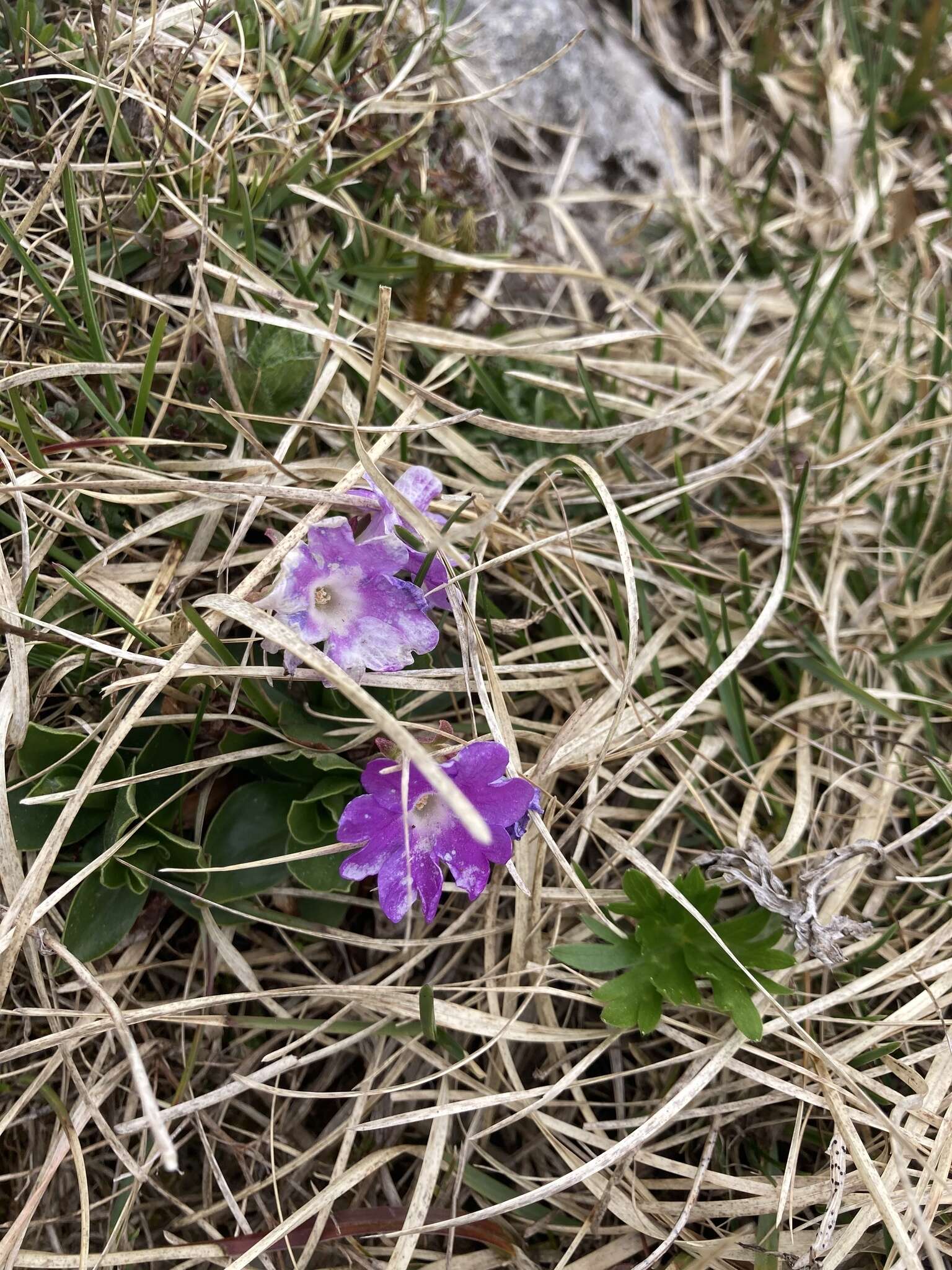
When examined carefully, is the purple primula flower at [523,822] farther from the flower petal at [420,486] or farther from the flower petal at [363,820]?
the flower petal at [420,486]

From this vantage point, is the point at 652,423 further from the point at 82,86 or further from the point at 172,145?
the point at 82,86

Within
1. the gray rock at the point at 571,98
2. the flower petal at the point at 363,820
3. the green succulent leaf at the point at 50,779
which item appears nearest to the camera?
the flower petal at the point at 363,820

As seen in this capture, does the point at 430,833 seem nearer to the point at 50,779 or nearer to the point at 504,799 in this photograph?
the point at 504,799

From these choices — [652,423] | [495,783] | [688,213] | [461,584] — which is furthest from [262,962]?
[688,213]

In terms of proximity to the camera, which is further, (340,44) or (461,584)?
(340,44)

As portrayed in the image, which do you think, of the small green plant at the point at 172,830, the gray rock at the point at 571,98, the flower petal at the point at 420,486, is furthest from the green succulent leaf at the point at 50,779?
the gray rock at the point at 571,98

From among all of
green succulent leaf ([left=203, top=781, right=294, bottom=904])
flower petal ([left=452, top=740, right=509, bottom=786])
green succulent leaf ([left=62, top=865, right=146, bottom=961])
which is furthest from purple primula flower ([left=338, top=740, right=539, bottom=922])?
Answer: green succulent leaf ([left=62, top=865, right=146, bottom=961])
